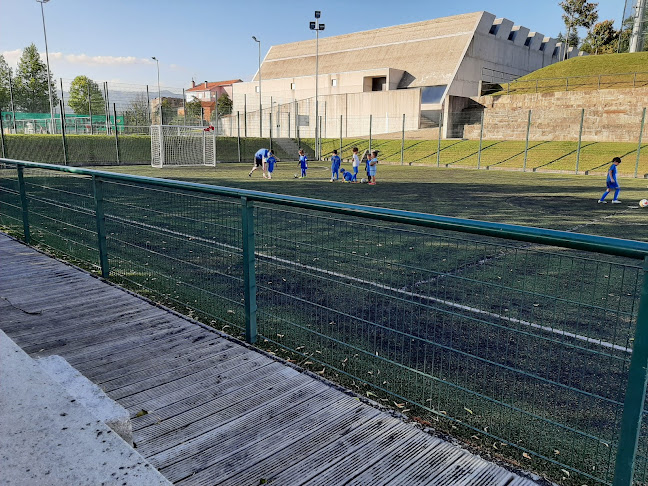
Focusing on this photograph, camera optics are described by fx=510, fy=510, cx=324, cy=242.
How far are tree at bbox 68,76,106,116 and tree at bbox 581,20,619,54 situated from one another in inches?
2592

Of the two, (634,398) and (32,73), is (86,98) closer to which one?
(32,73)

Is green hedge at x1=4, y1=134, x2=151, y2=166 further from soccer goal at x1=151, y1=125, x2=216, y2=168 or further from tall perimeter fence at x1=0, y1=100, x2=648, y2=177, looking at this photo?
soccer goal at x1=151, y1=125, x2=216, y2=168

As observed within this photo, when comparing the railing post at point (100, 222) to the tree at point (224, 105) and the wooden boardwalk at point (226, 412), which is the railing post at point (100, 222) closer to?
the wooden boardwalk at point (226, 412)

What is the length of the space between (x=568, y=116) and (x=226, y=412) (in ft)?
132

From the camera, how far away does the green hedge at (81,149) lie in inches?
1193

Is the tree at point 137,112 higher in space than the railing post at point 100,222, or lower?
higher

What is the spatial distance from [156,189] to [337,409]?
319 centimetres

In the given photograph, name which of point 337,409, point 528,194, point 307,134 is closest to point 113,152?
point 307,134

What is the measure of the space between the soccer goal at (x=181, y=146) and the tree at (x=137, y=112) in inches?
158

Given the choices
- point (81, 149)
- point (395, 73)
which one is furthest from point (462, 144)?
point (81, 149)

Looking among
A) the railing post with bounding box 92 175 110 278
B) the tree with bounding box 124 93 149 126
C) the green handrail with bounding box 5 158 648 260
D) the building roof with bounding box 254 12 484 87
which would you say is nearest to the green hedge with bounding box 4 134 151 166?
the tree with bounding box 124 93 149 126

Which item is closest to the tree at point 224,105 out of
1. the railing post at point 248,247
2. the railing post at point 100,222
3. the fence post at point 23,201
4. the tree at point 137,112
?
the tree at point 137,112

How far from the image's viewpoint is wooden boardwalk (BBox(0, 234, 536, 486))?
8.86 feet

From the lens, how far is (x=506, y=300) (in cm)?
641
